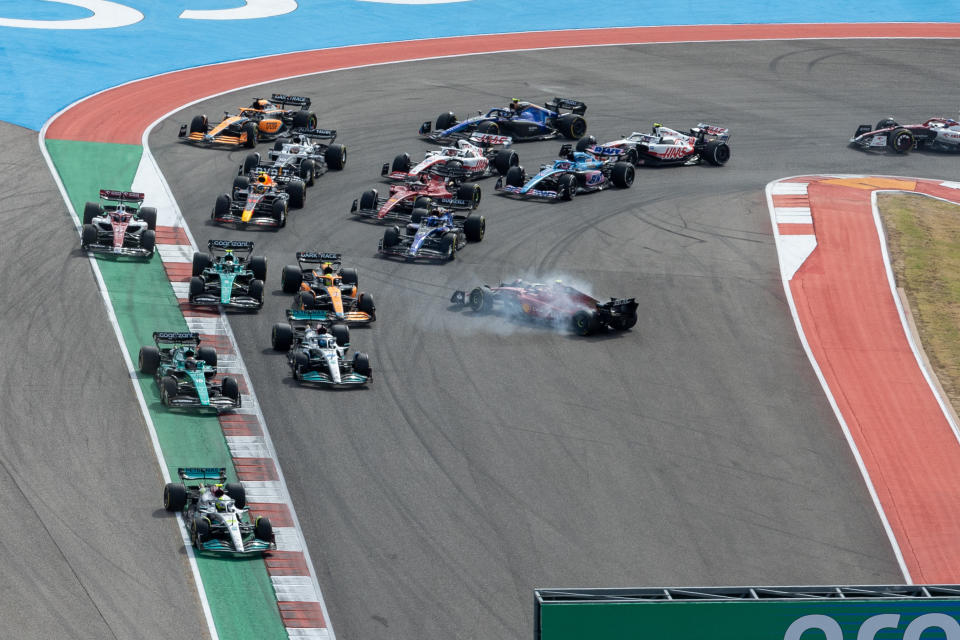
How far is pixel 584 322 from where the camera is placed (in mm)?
38875

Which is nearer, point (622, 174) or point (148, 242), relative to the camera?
point (148, 242)

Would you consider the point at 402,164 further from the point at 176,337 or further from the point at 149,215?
the point at 176,337

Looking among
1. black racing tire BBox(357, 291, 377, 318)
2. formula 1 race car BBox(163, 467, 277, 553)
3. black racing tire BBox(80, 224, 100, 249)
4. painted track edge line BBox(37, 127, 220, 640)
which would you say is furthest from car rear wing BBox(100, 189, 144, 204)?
formula 1 race car BBox(163, 467, 277, 553)

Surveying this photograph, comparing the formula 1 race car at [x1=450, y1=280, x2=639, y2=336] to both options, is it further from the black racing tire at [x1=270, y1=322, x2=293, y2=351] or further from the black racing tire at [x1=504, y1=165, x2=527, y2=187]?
the black racing tire at [x1=504, y1=165, x2=527, y2=187]

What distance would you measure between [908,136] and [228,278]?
31754mm

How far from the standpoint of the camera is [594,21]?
7475 centimetres

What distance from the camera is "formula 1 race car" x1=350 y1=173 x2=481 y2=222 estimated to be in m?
47.2

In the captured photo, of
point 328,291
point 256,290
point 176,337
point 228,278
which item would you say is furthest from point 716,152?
point 176,337

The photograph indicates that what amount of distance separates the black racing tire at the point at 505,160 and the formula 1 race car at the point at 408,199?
12.5 feet

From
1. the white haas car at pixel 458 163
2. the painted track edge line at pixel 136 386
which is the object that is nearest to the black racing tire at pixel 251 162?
the white haas car at pixel 458 163

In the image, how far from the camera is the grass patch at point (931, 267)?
39500 mm

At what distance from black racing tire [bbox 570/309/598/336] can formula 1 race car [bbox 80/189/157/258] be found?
13.2 m

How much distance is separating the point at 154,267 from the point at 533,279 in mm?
11244

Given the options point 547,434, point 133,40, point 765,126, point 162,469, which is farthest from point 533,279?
point 133,40
